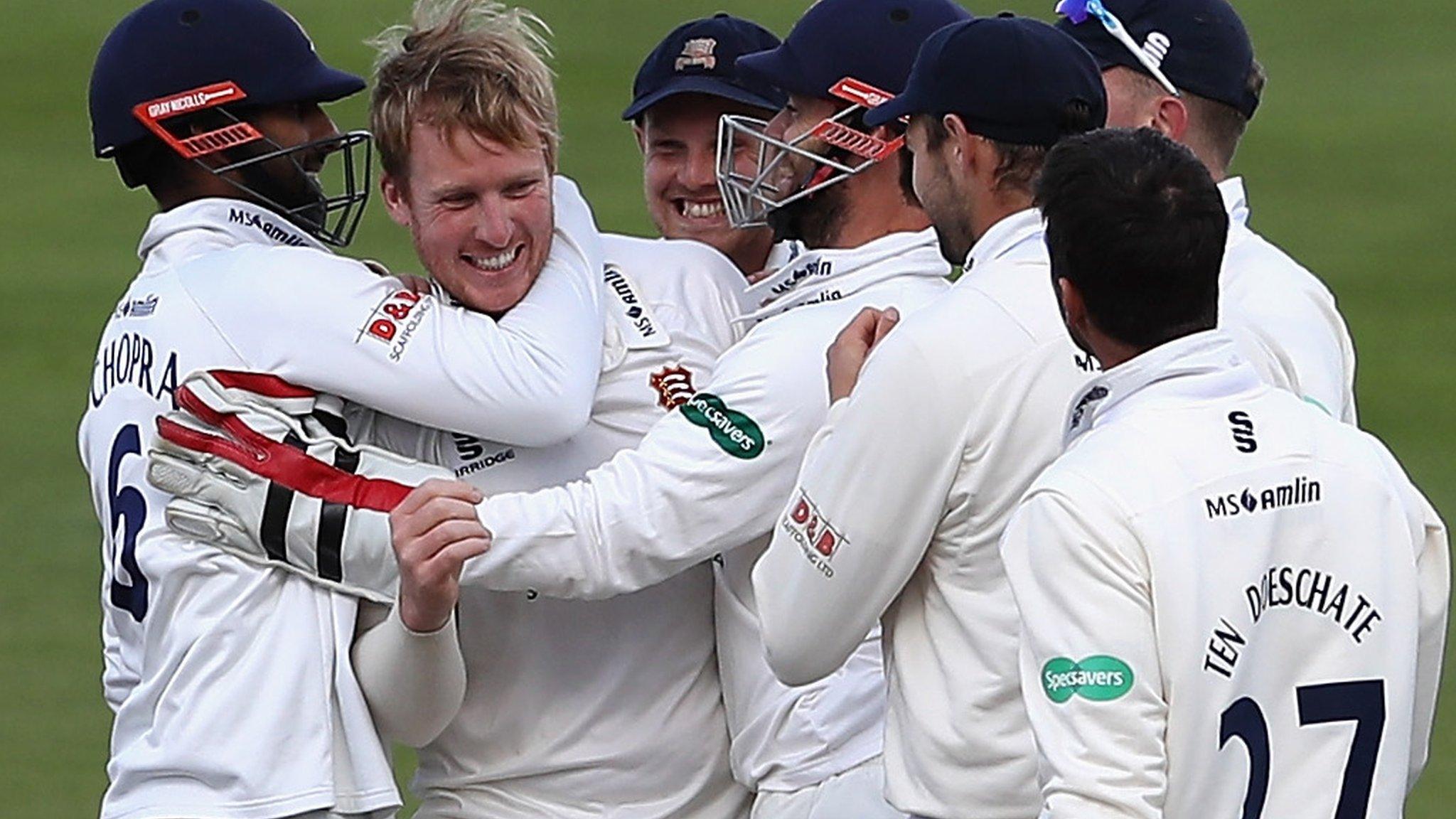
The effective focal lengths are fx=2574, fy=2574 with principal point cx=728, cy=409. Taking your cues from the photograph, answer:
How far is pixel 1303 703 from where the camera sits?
3.02 m

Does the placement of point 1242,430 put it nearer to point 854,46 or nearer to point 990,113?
point 990,113

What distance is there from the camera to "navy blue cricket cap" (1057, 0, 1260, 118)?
446cm

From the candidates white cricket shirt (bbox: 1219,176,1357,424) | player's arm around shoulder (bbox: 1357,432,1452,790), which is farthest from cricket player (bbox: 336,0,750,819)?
player's arm around shoulder (bbox: 1357,432,1452,790)

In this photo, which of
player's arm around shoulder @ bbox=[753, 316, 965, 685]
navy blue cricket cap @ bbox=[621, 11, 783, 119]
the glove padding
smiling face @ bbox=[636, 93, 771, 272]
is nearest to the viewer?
player's arm around shoulder @ bbox=[753, 316, 965, 685]

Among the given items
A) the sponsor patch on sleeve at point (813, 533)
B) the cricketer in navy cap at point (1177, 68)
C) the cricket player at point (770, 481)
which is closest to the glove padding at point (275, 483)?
the cricket player at point (770, 481)

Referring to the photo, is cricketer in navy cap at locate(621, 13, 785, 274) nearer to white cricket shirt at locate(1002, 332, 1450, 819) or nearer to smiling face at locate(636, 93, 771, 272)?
smiling face at locate(636, 93, 771, 272)

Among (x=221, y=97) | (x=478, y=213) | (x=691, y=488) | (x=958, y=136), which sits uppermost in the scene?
(x=958, y=136)

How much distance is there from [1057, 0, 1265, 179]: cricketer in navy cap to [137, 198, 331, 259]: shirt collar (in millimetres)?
1382

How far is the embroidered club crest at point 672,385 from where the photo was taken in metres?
3.99

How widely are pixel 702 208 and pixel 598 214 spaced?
8.32 m

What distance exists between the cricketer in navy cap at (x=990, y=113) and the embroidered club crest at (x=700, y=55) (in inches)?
42.9

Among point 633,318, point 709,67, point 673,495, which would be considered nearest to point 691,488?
point 673,495

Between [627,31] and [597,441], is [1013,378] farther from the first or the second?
[627,31]

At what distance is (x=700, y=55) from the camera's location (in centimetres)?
465
